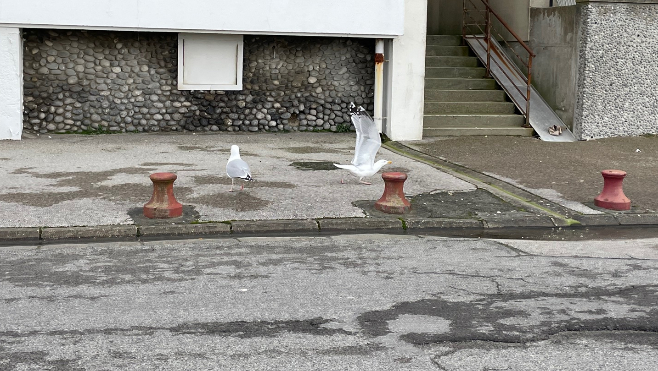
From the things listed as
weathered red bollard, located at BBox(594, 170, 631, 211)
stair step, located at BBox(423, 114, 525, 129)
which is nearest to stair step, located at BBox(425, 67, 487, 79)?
stair step, located at BBox(423, 114, 525, 129)

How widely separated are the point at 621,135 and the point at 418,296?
11386 mm

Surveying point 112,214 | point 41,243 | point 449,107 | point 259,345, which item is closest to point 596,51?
point 449,107

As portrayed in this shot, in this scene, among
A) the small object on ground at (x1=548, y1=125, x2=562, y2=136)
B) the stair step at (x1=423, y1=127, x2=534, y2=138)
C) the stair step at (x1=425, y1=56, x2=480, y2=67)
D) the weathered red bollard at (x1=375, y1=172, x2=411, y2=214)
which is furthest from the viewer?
the stair step at (x1=425, y1=56, x2=480, y2=67)

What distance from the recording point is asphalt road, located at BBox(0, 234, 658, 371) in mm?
5359

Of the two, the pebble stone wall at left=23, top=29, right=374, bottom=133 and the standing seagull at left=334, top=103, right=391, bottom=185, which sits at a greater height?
the pebble stone wall at left=23, top=29, right=374, bottom=133

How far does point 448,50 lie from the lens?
755 inches

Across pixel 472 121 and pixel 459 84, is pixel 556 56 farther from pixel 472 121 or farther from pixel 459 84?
pixel 472 121

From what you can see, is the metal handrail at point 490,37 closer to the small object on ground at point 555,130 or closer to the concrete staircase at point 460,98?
the concrete staircase at point 460,98

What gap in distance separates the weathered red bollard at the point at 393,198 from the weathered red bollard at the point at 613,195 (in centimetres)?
249

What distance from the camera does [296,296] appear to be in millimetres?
6637

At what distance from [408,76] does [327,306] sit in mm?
10817

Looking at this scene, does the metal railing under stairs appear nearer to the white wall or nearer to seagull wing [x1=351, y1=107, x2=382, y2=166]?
the white wall

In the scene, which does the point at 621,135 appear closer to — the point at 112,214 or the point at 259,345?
the point at 112,214

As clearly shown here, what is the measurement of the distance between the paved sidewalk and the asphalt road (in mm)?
792
